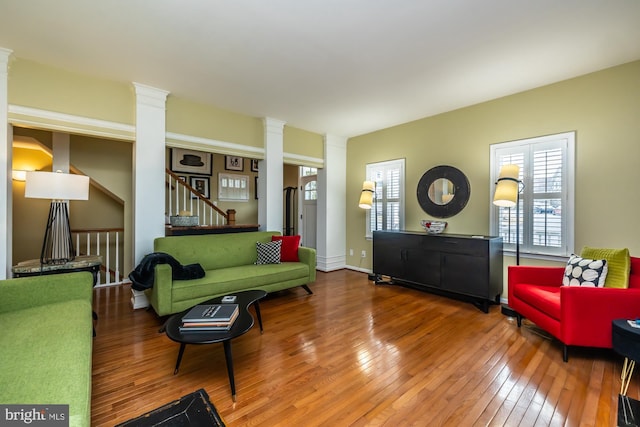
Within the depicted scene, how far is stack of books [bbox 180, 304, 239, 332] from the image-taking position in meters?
1.83

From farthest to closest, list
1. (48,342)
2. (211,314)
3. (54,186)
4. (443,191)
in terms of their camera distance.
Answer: (443,191) → (54,186) → (211,314) → (48,342)

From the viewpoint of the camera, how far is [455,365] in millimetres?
2098

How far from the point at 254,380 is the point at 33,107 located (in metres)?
3.39

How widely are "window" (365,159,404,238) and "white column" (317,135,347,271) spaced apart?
0.57 metres

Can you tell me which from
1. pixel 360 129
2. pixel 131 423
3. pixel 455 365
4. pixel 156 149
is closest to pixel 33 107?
pixel 156 149

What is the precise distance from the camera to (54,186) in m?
2.56

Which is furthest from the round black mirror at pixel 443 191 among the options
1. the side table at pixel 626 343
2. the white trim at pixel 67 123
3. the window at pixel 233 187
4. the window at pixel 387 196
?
the white trim at pixel 67 123

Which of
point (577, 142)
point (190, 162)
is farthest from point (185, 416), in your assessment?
point (190, 162)

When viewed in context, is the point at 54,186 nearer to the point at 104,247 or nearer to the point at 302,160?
the point at 104,247

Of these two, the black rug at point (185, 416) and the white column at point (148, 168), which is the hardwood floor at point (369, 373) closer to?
the black rug at point (185, 416)

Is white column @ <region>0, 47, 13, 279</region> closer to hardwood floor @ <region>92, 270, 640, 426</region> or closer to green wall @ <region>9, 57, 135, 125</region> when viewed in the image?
green wall @ <region>9, 57, 135, 125</region>

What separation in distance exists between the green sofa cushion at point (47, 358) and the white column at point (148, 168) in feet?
4.87

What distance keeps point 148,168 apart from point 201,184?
7.85 feet

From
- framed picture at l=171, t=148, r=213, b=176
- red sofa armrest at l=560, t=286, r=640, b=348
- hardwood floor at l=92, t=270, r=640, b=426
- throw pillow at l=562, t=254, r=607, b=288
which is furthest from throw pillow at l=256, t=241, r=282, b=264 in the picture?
throw pillow at l=562, t=254, r=607, b=288
